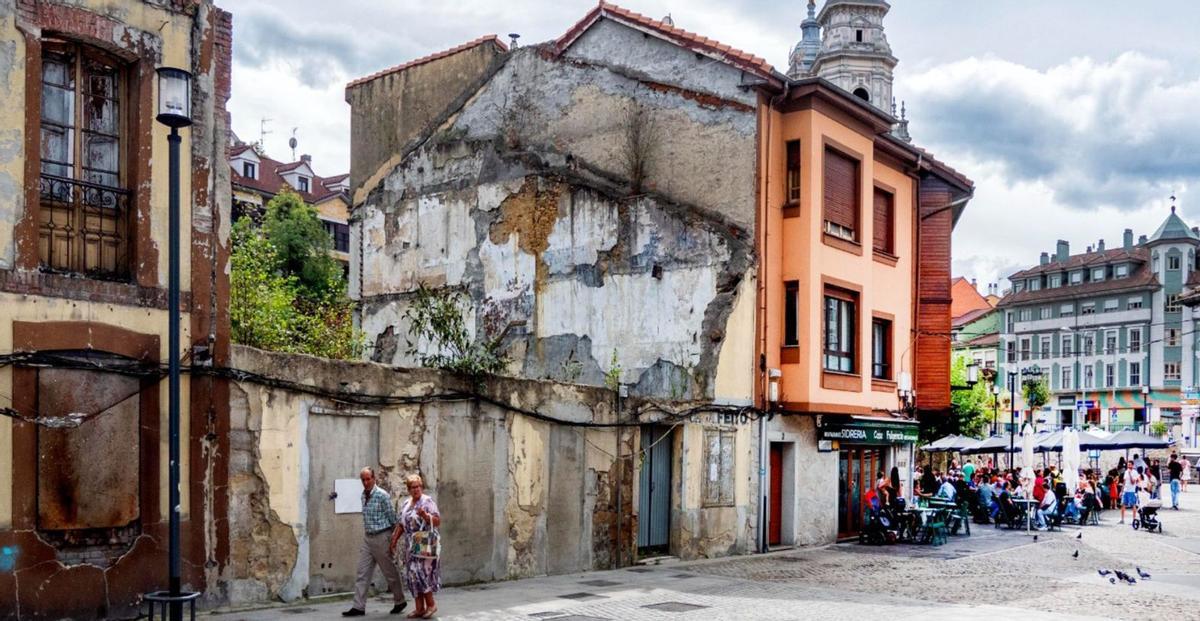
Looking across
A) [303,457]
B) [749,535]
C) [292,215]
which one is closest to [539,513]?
[303,457]

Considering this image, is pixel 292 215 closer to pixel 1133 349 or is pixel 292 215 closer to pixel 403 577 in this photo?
pixel 403 577

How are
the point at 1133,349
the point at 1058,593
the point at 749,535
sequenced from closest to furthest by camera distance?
the point at 1058,593, the point at 749,535, the point at 1133,349

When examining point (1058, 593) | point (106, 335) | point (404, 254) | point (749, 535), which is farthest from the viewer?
point (404, 254)

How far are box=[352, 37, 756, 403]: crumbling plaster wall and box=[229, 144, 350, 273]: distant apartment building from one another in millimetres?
31195

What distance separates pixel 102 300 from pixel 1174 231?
82605 mm

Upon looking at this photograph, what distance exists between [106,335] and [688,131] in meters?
12.8

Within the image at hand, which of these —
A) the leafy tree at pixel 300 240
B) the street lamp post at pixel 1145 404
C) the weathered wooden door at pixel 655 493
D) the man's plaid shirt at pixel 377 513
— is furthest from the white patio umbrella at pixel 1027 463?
the street lamp post at pixel 1145 404

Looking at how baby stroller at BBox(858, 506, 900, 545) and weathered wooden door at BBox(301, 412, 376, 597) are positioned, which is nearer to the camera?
weathered wooden door at BBox(301, 412, 376, 597)

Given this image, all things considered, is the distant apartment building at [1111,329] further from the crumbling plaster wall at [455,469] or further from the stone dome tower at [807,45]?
the crumbling plaster wall at [455,469]

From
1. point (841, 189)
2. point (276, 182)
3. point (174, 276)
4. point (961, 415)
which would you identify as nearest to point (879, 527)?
point (841, 189)

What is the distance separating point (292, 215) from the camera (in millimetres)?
49375

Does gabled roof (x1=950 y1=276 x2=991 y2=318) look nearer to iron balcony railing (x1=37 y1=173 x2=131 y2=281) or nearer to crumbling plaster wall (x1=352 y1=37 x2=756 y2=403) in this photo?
crumbling plaster wall (x1=352 y1=37 x2=756 y2=403)

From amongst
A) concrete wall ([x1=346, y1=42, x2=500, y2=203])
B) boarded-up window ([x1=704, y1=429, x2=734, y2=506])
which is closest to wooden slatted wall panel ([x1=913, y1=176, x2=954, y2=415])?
boarded-up window ([x1=704, y1=429, x2=734, y2=506])

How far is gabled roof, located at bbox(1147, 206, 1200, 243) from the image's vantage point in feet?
263
